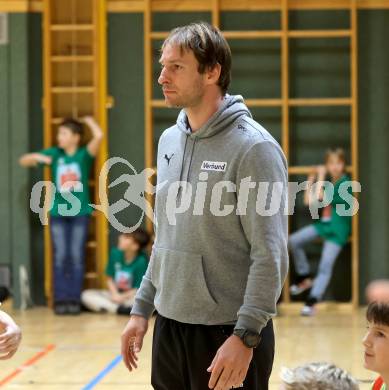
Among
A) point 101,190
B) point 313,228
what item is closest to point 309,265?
point 313,228

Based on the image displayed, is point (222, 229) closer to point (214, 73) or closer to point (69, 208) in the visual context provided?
point (214, 73)

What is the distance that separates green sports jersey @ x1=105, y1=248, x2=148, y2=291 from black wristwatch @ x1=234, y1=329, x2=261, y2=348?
19.9 ft

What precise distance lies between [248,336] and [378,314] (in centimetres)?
35

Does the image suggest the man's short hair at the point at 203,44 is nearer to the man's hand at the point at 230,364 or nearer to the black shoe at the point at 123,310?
the man's hand at the point at 230,364

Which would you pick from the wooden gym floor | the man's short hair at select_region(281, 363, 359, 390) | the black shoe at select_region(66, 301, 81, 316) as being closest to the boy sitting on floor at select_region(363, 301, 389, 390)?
the man's short hair at select_region(281, 363, 359, 390)

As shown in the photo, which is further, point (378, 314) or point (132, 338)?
point (132, 338)

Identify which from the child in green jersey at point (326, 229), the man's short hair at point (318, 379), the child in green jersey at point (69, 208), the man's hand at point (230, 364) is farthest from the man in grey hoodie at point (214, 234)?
the child in green jersey at point (69, 208)

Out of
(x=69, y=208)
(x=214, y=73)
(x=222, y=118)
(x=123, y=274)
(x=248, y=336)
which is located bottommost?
(x=123, y=274)

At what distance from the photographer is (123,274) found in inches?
336

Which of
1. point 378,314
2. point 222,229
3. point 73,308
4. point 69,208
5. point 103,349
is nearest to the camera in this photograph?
point 378,314

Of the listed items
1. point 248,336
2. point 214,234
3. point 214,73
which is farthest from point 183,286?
point 214,73

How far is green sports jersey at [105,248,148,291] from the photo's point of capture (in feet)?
28.0

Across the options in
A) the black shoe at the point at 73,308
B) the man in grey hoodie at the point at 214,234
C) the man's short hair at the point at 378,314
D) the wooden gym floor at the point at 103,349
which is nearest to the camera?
the man's short hair at the point at 378,314

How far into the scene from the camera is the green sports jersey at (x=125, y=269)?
8523 millimetres
